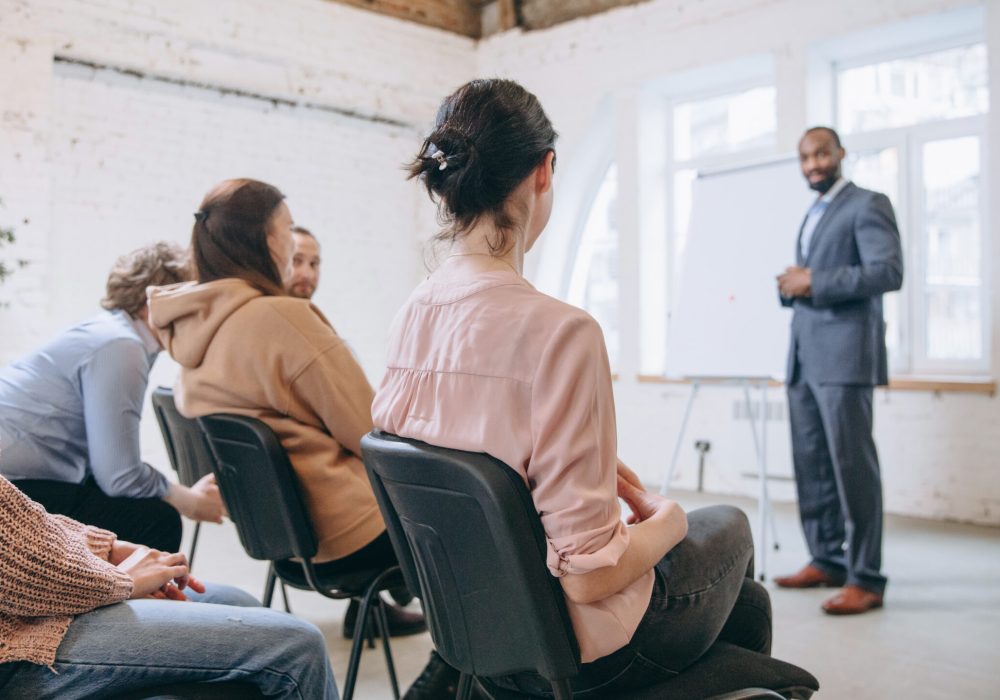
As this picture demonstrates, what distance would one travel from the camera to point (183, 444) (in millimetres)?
2449

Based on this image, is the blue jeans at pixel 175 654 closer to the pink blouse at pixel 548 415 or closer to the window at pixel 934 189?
the pink blouse at pixel 548 415

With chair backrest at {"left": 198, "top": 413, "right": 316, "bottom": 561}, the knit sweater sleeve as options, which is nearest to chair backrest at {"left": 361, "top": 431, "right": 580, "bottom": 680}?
the knit sweater sleeve

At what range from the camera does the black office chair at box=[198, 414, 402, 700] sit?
1778 mm

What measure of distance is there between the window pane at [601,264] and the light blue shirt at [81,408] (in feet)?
15.8

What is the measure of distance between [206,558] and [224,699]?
2899mm

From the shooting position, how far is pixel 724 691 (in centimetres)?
119

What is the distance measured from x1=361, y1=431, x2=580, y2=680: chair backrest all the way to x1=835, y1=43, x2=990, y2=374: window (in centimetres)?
431

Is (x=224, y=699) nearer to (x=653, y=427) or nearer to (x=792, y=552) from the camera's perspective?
(x=792, y=552)

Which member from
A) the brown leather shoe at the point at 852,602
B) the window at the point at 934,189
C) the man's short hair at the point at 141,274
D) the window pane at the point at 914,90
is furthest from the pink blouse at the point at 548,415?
the window pane at the point at 914,90

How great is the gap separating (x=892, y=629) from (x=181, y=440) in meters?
2.19

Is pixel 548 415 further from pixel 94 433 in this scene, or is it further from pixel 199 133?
pixel 199 133

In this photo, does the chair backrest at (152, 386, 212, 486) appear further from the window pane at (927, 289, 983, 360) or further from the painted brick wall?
the window pane at (927, 289, 983, 360)

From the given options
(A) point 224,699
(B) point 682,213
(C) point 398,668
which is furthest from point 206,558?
(B) point 682,213

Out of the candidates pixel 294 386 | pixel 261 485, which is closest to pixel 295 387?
pixel 294 386
